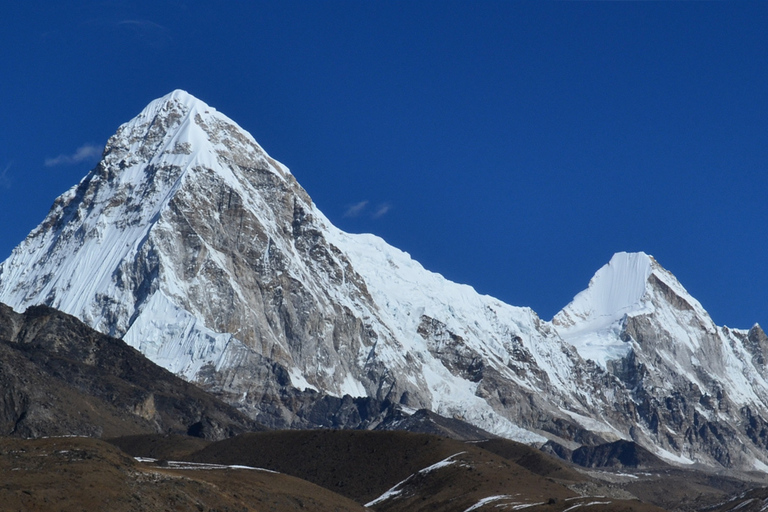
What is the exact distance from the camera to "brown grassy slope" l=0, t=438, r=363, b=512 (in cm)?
13762

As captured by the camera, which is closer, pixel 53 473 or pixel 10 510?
pixel 10 510

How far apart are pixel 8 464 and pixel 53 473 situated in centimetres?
526

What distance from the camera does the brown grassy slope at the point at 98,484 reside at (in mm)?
137625

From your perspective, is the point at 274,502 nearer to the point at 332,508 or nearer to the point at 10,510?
the point at 332,508

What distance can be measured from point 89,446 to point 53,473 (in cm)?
1540

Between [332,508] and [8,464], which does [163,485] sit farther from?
[332,508]

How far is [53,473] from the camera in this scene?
145625mm

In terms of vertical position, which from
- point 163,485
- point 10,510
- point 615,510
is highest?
point 615,510

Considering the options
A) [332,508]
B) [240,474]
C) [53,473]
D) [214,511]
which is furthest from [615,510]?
[53,473]

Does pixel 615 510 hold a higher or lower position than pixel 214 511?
higher

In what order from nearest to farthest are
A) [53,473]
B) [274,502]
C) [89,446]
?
[53,473], [89,446], [274,502]

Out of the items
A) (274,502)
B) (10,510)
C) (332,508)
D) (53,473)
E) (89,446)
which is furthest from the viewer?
(332,508)

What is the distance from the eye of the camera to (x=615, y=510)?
198 meters

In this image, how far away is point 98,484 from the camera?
144625 mm
